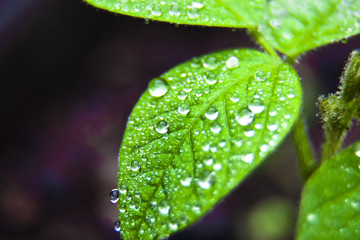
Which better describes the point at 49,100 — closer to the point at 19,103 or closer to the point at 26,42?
the point at 19,103

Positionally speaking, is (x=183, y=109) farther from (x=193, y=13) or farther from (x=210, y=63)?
(x=193, y=13)

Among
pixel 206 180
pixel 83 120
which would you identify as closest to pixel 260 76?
pixel 206 180

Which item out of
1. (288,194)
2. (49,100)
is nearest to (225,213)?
(288,194)

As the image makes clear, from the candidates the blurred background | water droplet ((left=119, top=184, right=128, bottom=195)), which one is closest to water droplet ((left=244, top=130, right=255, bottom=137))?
water droplet ((left=119, top=184, right=128, bottom=195))

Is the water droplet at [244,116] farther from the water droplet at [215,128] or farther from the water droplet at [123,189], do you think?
the water droplet at [123,189]

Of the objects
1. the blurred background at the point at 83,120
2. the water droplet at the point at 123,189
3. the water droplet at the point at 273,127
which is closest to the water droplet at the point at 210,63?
the water droplet at the point at 273,127

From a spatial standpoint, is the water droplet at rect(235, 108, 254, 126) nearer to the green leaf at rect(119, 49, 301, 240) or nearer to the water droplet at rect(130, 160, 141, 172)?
the green leaf at rect(119, 49, 301, 240)
